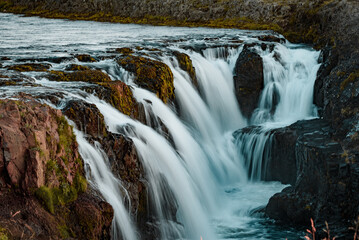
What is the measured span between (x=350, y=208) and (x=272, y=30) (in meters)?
24.6

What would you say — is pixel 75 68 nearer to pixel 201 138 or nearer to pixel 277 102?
pixel 201 138

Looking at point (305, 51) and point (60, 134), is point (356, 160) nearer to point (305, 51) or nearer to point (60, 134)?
point (60, 134)

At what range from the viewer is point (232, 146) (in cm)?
1648

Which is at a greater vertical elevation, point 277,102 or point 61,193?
point 61,193

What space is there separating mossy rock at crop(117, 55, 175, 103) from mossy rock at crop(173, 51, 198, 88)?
80.0 inches

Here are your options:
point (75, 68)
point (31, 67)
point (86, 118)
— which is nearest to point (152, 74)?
point (75, 68)

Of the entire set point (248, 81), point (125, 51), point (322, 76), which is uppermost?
point (125, 51)

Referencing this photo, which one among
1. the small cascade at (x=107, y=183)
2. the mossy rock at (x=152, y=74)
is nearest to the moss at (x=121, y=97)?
the mossy rock at (x=152, y=74)

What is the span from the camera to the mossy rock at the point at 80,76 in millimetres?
13500

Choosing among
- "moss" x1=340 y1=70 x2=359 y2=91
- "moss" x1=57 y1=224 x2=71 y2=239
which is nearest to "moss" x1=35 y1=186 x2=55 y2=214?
"moss" x1=57 y1=224 x2=71 y2=239

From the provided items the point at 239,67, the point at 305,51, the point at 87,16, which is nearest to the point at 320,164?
the point at 239,67

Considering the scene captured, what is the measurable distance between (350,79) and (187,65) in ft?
23.5

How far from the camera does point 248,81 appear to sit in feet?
65.9

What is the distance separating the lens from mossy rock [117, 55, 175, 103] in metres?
14.9
